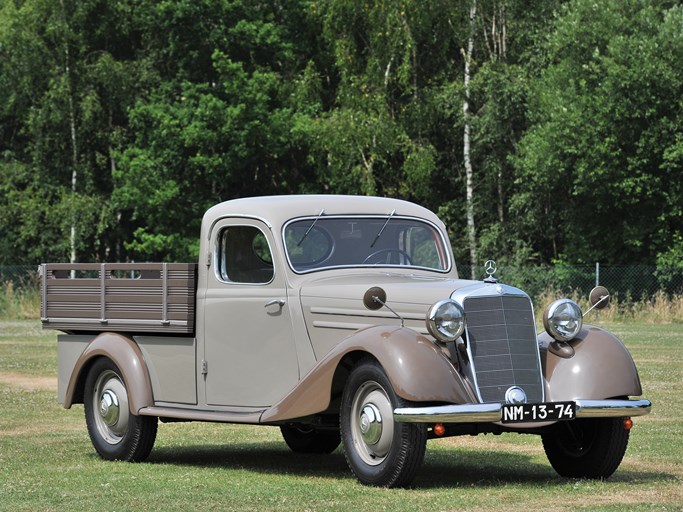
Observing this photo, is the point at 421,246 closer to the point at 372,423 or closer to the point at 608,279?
the point at 372,423

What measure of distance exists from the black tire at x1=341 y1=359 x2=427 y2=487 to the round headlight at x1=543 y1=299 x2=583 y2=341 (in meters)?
1.50

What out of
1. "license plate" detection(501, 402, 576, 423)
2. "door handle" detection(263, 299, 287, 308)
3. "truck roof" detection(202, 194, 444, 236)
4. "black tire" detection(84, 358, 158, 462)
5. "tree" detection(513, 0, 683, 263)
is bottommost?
"black tire" detection(84, 358, 158, 462)

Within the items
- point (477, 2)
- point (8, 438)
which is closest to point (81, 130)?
point (477, 2)

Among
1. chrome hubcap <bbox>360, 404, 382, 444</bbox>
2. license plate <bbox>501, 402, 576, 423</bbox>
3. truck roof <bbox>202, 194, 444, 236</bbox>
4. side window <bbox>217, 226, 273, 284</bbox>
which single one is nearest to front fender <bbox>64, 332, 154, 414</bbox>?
side window <bbox>217, 226, 273, 284</bbox>

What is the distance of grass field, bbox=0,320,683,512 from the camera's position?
9.16 metres

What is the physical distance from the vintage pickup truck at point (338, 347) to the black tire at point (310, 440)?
13 mm

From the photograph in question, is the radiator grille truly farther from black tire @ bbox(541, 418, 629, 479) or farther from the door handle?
the door handle

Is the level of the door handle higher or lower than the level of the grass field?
higher

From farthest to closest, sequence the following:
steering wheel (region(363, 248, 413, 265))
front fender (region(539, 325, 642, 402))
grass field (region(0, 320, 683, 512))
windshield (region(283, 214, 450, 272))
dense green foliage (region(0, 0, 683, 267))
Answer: dense green foliage (region(0, 0, 683, 267)), steering wheel (region(363, 248, 413, 265)), windshield (region(283, 214, 450, 272)), front fender (region(539, 325, 642, 402)), grass field (region(0, 320, 683, 512))

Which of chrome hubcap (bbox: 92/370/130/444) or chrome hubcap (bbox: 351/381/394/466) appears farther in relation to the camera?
chrome hubcap (bbox: 92/370/130/444)

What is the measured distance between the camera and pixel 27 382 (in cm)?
2134

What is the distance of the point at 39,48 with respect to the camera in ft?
190

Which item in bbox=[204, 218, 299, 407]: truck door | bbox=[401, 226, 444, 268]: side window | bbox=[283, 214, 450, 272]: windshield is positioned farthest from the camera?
bbox=[401, 226, 444, 268]: side window

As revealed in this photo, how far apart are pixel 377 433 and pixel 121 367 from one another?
3144mm
